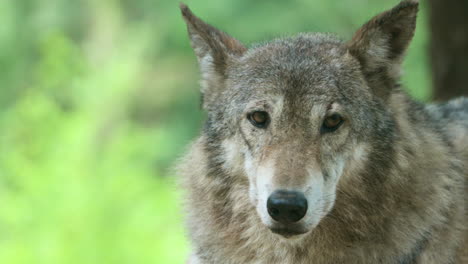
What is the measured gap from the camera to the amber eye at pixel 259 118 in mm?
4684

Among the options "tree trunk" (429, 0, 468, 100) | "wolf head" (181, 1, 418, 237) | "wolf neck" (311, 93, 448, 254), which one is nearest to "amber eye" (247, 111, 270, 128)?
"wolf head" (181, 1, 418, 237)

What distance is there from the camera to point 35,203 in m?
10.0

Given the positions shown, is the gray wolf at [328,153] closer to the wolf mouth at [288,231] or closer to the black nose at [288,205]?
the wolf mouth at [288,231]

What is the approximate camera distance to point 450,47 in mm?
7754

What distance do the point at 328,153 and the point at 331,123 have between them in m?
0.19

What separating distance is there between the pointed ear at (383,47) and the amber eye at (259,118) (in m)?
0.76

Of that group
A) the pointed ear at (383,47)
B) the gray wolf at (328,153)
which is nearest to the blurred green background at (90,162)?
the gray wolf at (328,153)

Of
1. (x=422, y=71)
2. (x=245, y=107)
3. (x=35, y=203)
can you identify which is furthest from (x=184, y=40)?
(x=245, y=107)

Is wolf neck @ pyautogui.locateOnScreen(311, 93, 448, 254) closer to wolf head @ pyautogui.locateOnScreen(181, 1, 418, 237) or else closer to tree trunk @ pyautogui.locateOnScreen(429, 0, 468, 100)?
wolf head @ pyautogui.locateOnScreen(181, 1, 418, 237)

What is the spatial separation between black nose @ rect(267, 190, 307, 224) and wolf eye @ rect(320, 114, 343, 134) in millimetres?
547

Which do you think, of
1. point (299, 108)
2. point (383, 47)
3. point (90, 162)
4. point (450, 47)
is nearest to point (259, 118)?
point (299, 108)

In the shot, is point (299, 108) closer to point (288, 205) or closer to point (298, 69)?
point (298, 69)

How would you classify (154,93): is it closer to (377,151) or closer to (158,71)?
(158,71)

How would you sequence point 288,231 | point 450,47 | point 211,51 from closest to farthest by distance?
point 288,231 < point 211,51 < point 450,47
